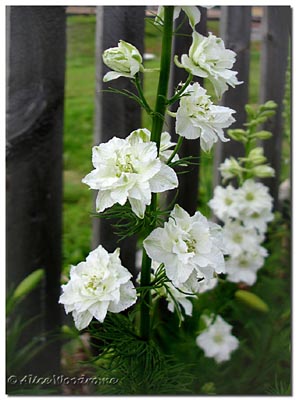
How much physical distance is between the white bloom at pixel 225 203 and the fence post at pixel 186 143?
8 centimetres

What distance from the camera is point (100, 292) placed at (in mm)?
819

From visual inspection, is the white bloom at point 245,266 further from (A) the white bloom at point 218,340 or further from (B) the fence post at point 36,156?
(B) the fence post at point 36,156

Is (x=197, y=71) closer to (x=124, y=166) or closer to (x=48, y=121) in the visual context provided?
(x=124, y=166)

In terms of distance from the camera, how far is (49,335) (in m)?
1.55

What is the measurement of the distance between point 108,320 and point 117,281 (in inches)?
5.9

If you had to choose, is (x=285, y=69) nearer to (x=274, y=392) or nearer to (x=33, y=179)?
(x=33, y=179)

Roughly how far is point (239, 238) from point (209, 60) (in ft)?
2.22

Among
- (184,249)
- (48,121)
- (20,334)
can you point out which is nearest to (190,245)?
(184,249)

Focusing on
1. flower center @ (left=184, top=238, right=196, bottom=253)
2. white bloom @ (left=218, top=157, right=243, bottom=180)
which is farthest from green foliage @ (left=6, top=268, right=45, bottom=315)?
flower center @ (left=184, top=238, right=196, bottom=253)

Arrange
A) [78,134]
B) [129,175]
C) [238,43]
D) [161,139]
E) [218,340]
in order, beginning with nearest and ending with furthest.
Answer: [129,175], [161,139], [218,340], [238,43], [78,134]

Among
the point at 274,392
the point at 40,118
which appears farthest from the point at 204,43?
the point at 274,392

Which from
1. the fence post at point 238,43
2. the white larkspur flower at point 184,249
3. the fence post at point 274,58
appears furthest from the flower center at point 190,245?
the fence post at point 274,58

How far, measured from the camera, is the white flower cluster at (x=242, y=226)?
140 centimetres

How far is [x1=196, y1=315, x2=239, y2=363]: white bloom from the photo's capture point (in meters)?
1.39
